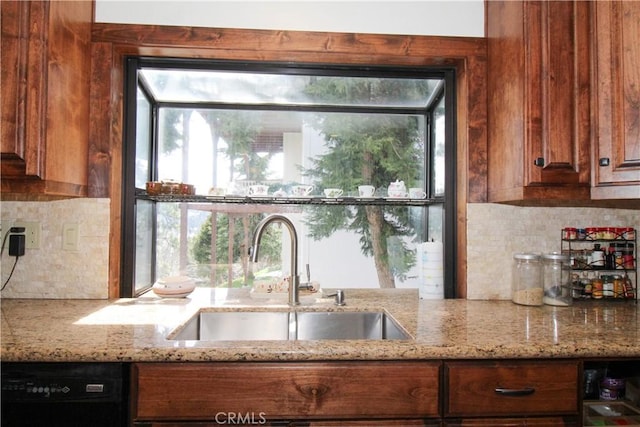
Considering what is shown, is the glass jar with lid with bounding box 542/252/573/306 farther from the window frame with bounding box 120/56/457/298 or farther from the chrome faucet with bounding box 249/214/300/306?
the chrome faucet with bounding box 249/214/300/306

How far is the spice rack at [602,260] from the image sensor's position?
A: 1737 mm

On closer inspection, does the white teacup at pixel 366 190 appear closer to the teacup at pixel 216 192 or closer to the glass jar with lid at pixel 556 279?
the teacup at pixel 216 192

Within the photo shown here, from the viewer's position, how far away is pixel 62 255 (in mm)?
1646

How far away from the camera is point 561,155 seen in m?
1.41

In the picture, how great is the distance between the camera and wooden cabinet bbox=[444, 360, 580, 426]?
3.62 feet

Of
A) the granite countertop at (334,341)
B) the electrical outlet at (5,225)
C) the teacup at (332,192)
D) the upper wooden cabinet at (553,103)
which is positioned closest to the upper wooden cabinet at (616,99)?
the upper wooden cabinet at (553,103)

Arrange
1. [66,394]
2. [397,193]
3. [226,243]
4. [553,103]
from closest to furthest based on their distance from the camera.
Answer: [66,394]
[553,103]
[397,193]
[226,243]

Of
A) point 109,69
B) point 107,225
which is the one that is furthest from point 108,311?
point 109,69

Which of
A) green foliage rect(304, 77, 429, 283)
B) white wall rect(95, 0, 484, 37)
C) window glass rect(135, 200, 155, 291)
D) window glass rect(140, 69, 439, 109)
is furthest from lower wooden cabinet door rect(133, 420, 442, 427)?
white wall rect(95, 0, 484, 37)

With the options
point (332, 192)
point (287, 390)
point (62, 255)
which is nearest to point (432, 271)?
point (332, 192)

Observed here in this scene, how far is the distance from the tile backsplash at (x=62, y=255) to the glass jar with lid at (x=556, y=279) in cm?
186

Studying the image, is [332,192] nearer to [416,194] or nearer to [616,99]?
[416,194]

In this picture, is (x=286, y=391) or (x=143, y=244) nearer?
(x=286, y=391)

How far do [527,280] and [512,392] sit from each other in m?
0.66
